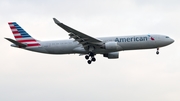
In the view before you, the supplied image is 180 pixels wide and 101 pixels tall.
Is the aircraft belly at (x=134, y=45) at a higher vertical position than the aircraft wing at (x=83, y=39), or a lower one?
lower

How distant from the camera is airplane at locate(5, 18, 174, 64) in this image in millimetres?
71125

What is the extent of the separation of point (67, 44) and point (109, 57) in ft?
21.0

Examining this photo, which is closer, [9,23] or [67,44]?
[67,44]

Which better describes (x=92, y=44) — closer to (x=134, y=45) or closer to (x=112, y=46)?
(x=112, y=46)

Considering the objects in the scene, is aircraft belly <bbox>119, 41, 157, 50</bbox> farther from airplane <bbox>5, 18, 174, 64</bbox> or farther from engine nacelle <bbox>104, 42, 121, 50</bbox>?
engine nacelle <bbox>104, 42, 121, 50</bbox>

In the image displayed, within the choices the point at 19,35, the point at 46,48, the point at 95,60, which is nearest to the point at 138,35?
the point at 95,60

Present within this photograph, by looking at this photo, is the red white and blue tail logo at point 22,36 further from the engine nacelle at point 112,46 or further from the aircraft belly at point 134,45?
the aircraft belly at point 134,45

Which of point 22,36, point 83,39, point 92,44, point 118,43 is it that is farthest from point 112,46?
point 22,36

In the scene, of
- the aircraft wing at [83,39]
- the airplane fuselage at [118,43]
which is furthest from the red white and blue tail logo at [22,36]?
the aircraft wing at [83,39]

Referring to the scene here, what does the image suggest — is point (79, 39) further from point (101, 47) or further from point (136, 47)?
point (136, 47)

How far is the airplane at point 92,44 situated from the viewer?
7112 centimetres

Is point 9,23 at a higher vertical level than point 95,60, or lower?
higher

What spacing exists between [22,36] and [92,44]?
11.7 m

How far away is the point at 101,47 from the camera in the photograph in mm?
71938
